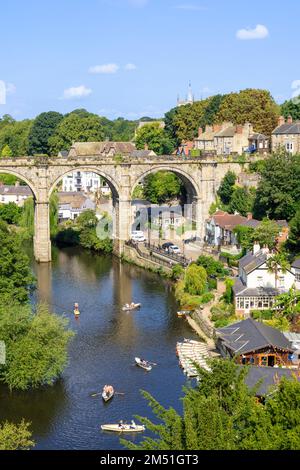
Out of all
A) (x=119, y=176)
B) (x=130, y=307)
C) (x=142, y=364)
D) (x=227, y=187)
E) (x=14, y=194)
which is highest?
(x=119, y=176)

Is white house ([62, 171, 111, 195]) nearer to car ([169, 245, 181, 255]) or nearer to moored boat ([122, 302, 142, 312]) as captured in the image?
car ([169, 245, 181, 255])

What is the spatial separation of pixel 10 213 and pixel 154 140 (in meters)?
28.5

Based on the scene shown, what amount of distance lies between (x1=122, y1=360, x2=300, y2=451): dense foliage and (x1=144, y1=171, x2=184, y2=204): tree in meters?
54.3

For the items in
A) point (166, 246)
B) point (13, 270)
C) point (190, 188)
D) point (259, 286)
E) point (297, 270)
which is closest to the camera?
point (13, 270)

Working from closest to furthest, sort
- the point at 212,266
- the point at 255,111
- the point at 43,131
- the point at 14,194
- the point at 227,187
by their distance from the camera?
the point at 212,266
the point at 227,187
the point at 255,111
the point at 14,194
the point at 43,131

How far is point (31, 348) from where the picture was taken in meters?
32.9

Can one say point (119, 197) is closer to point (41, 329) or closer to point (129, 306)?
point (129, 306)

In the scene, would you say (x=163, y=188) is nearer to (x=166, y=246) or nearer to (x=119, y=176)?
(x=119, y=176)

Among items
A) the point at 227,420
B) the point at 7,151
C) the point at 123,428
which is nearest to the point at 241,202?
the point at 123,428

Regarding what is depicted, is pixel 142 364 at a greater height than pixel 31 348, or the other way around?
pixel 31 348

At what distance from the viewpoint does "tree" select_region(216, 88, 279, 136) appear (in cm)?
8056

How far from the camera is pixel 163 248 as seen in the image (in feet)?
210

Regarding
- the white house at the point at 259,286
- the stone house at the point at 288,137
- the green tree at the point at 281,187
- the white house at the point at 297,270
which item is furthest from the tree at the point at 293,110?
the white house at the point at 259,286
